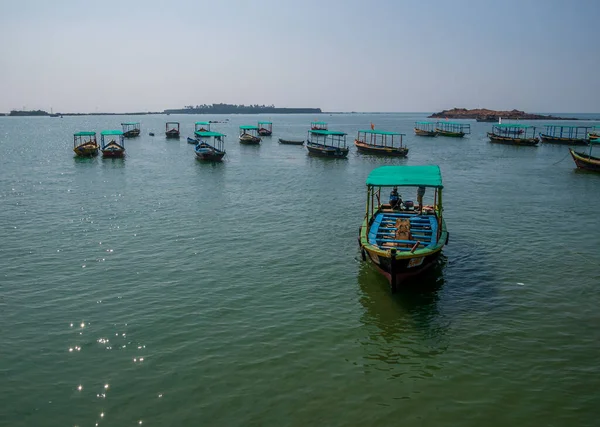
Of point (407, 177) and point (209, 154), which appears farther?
point (209, 154)

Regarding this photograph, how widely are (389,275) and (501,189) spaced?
25.8 meters

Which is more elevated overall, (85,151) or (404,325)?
(85,151)

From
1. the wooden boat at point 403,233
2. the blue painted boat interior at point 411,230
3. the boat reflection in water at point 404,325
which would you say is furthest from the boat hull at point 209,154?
the boat reflection in water at point 404,325

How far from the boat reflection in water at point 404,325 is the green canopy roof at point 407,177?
10.6 feet

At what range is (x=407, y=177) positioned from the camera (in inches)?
752

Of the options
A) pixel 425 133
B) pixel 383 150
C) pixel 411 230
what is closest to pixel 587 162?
pixel 383 150

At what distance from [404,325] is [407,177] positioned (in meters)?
6.85

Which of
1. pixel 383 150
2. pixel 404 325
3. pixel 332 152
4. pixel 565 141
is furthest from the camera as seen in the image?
pixel 565 141

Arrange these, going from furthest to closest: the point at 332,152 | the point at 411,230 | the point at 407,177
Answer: the point at 332,152, the point at 407,177, the point at 411,230

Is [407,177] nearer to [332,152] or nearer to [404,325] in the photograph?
[404,325]

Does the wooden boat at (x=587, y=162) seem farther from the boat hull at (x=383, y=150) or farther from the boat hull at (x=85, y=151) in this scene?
the boat hull at (x=85, y=151)

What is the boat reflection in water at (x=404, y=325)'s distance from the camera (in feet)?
40.2

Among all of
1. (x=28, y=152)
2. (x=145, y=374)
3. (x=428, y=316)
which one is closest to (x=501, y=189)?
(x=428, y=316)

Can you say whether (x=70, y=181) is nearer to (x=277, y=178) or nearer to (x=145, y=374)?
(x=277, y=178)
